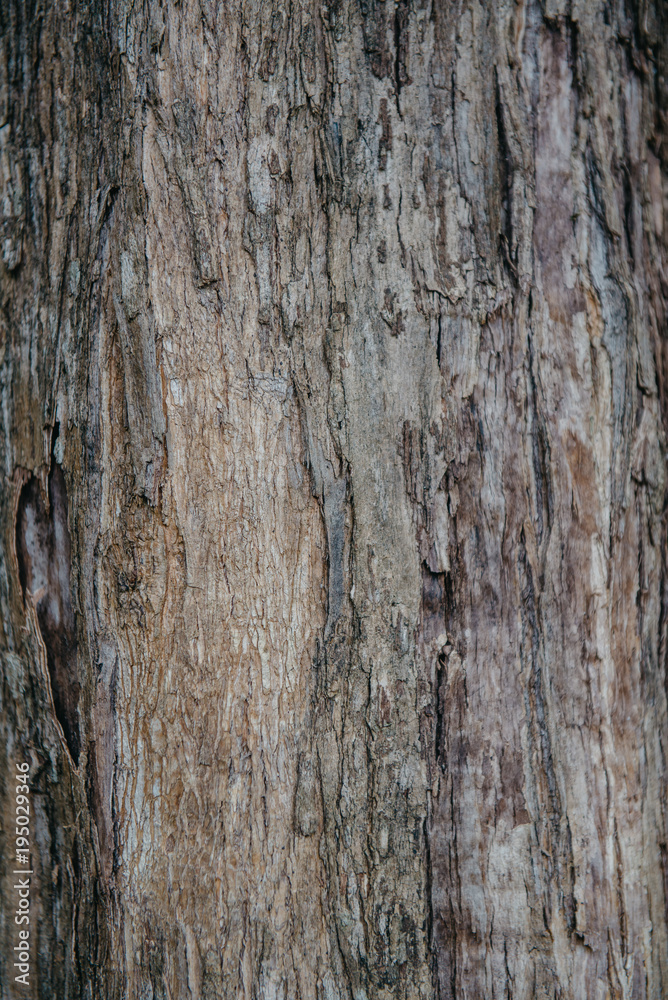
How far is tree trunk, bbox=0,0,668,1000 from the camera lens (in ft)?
3.59

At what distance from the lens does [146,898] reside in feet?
3.58

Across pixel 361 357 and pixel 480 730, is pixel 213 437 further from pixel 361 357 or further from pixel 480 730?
pixel 480 730

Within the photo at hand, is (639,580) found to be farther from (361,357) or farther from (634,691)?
(361,357)

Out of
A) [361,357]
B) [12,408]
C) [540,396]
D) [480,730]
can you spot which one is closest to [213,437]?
[361,357]

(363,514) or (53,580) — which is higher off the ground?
(363,514)

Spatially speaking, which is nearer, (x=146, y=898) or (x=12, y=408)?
(x=146, y=898)

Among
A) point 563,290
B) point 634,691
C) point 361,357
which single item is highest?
point 563,290

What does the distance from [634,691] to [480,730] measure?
1.07 ft

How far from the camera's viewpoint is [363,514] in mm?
1106

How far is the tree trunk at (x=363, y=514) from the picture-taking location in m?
1.09

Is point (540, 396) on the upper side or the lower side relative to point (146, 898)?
upper

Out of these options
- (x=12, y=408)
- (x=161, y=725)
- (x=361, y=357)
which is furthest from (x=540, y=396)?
(x=12, y=408)

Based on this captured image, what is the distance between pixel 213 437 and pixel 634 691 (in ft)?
3.20

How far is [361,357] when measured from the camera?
3.65ft
